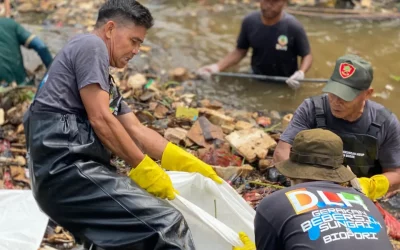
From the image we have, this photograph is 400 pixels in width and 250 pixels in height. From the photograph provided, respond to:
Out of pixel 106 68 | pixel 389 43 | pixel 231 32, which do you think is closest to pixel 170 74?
pixel 231 32

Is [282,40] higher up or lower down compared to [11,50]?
higher up

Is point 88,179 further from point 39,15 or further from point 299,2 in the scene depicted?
point 299,2

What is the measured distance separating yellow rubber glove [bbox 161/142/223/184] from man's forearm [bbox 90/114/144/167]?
0.41 m

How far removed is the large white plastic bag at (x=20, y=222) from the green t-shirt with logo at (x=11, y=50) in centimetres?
251

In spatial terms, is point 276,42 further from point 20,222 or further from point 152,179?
point 152,179

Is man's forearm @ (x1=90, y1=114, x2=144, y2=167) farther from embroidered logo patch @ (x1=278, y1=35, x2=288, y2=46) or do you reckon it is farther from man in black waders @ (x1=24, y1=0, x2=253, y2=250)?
embroidered logo patch @ (x1=278, y1=35, x2=288, y2=46)

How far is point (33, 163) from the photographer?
2945 millimetres

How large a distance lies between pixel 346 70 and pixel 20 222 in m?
2.61

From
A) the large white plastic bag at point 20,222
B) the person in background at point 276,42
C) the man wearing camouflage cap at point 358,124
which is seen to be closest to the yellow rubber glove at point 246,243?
the man wearing camouflage cap at point 358,124

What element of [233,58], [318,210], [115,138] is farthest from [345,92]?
[233,58]

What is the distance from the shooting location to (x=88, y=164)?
2895 millimetres

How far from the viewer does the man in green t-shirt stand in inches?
248

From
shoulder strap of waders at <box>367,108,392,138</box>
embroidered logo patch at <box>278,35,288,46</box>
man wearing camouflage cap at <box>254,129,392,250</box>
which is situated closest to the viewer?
Answer: man wearing camouflage cap at <box>254,129,392,250</box>

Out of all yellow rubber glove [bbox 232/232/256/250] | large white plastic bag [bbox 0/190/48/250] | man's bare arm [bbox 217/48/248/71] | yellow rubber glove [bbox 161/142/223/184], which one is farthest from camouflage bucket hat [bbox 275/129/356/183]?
man's bare arm [bbox 217/48/248/71]
